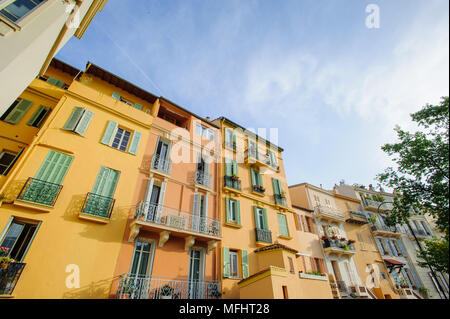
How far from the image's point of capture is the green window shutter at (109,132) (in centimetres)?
1091

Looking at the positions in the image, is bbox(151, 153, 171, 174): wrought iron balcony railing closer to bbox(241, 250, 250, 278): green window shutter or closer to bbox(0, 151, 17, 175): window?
bbox(0, 151, 17, 175): window

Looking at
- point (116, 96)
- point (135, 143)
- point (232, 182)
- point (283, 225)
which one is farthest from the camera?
point (283, 225)

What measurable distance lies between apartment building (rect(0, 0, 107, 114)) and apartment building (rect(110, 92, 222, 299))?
223 inches

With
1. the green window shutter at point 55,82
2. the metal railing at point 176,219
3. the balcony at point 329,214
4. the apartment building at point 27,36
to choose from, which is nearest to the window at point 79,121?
the apartment building at point 27,36

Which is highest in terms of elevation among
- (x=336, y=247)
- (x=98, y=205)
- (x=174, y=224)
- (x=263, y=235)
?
(x=336, y=247)

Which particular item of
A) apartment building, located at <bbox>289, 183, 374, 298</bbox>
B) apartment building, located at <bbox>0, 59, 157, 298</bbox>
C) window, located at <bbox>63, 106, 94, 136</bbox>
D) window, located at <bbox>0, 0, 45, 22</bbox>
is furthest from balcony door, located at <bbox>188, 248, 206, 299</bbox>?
window, located at <bbox>0, 0, 45, 22</bbox>

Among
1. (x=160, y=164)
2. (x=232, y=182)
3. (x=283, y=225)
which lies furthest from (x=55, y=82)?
(x=283, y=225)

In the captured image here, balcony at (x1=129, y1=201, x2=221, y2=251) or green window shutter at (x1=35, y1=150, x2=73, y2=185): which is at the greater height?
green window shutter at (x1=35, y1=150, x2=73, y2=185)

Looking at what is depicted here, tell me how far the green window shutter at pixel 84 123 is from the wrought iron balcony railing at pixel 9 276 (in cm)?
573

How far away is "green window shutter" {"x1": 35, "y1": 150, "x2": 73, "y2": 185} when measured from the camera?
8563 millimetres

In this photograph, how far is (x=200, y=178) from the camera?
44.3 feet

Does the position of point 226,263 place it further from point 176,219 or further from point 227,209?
point 176,219

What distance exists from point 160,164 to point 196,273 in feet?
19.8

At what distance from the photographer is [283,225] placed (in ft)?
52.1
